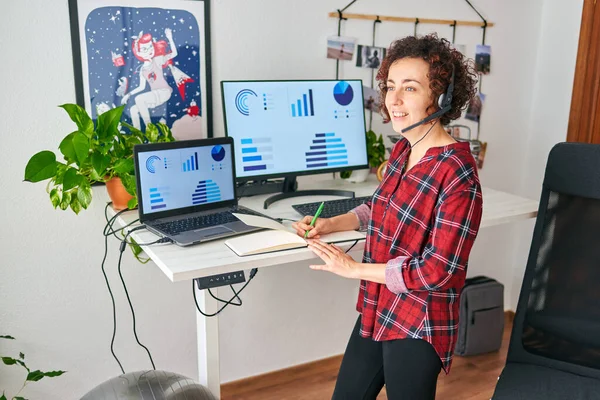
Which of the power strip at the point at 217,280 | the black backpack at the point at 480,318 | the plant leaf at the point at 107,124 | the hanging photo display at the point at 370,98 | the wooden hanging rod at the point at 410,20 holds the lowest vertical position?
the black backpack at the point at 480,318

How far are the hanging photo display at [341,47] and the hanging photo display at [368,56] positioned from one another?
1.3 inches

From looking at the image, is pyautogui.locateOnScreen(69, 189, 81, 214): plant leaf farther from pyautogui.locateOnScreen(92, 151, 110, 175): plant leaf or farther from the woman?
the woman

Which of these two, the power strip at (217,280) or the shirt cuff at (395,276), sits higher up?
the shirt cuff at (395,276)

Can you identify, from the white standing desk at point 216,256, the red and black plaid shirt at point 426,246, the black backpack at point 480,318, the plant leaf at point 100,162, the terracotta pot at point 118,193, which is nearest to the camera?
the red and black plaid shirt at point 426,246

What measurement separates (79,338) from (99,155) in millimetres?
767

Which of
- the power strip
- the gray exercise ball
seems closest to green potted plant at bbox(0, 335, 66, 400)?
the gray exercise ball

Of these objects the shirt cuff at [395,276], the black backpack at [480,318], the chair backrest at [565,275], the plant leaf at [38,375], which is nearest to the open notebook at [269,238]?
the shirt cuff at [395,276]

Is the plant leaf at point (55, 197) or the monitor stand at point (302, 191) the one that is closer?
the plant leaf at point (55, 197)

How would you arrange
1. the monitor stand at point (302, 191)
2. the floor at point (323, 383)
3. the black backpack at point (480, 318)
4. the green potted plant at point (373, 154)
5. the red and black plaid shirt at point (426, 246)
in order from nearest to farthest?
the red and black plaid shirt at point (426, 246), the monitor stand at point (302, 191), the green potted plant at point (373, 154), the floor at point (323, 383), the black backpack at point (480, 318)

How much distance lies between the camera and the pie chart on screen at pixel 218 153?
1.82 metres

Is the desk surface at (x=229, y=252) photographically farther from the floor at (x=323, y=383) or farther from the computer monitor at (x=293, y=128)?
the floor at (x=323, y=383)

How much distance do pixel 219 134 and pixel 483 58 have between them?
131 cm

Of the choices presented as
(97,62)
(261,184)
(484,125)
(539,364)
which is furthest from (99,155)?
(484,125)

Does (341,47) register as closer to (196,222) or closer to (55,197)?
(196,222)
